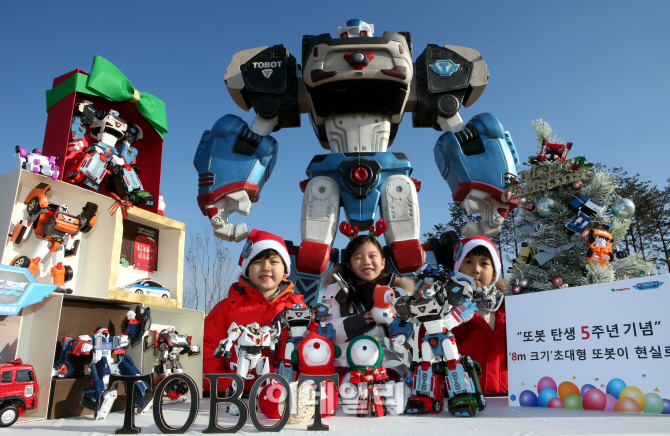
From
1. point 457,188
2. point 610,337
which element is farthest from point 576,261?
point 610,337

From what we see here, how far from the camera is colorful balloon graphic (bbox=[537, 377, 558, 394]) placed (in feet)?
7.83

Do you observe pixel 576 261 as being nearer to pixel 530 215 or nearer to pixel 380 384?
pixel 530 215

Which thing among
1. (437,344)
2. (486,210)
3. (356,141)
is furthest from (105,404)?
(486,210)

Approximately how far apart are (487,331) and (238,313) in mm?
1693

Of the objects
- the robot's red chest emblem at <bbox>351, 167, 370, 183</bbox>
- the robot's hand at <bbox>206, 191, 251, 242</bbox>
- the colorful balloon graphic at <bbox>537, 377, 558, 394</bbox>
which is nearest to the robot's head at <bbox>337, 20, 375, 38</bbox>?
the robot's red chest emblem at <bbox>351, 167, 370, 183</bbox>

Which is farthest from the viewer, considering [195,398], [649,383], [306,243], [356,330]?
[306,243]

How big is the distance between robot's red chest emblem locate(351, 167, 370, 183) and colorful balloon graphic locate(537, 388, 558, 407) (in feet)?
8.45

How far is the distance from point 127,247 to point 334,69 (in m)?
2.58

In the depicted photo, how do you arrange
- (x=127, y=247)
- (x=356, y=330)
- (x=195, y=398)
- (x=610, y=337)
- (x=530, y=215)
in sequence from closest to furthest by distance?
(x=195, y=398), (x=610, y=337), (x=356, y=330), (x=127, y=247), (x=530, y=215)

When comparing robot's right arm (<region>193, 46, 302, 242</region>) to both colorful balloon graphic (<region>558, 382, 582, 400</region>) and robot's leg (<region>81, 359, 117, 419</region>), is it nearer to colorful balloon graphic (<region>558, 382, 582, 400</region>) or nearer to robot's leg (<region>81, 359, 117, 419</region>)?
robot's leg (<region>81, 359, 117, 419</region>)

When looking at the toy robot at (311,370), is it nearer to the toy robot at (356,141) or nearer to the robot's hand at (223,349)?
the robot's hand at (223,349)

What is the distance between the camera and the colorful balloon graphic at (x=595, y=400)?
2229 millimetres

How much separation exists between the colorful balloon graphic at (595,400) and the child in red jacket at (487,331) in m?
0.63

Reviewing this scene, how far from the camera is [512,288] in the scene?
449 centimetres
